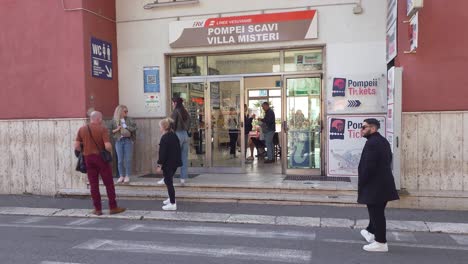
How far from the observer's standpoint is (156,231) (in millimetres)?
6371

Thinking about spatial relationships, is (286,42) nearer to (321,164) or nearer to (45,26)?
(321,164)

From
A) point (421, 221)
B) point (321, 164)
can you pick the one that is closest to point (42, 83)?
point (321, 164)

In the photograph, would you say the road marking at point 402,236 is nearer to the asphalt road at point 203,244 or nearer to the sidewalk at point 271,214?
the asphalt road at point 203,244

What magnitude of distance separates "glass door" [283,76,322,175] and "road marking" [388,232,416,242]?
11.9 ft

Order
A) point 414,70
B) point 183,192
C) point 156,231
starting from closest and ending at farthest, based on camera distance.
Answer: point 156,231
point 414,70
point 183,192

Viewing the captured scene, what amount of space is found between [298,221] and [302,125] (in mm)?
3425

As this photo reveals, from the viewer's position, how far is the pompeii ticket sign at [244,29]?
30.3 feet

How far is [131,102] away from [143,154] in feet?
4.35

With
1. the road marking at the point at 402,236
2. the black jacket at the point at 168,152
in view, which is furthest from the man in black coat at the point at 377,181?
the black jacket at the point at 168,152

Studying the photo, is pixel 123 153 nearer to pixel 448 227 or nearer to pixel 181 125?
pixel 181 125

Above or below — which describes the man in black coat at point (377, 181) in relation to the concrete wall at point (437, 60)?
below

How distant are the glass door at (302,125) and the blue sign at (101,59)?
13.9 feet

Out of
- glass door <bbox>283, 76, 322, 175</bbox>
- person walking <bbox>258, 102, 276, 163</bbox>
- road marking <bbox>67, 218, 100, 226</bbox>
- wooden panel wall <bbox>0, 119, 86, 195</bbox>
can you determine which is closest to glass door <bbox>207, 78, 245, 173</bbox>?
glass door <bbox>283, 76, 322, 175</bbox>

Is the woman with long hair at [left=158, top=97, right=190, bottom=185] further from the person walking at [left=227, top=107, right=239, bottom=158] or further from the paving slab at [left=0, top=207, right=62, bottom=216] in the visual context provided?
the paving slab at [left=0, top=207, right=62, bottom=216]
